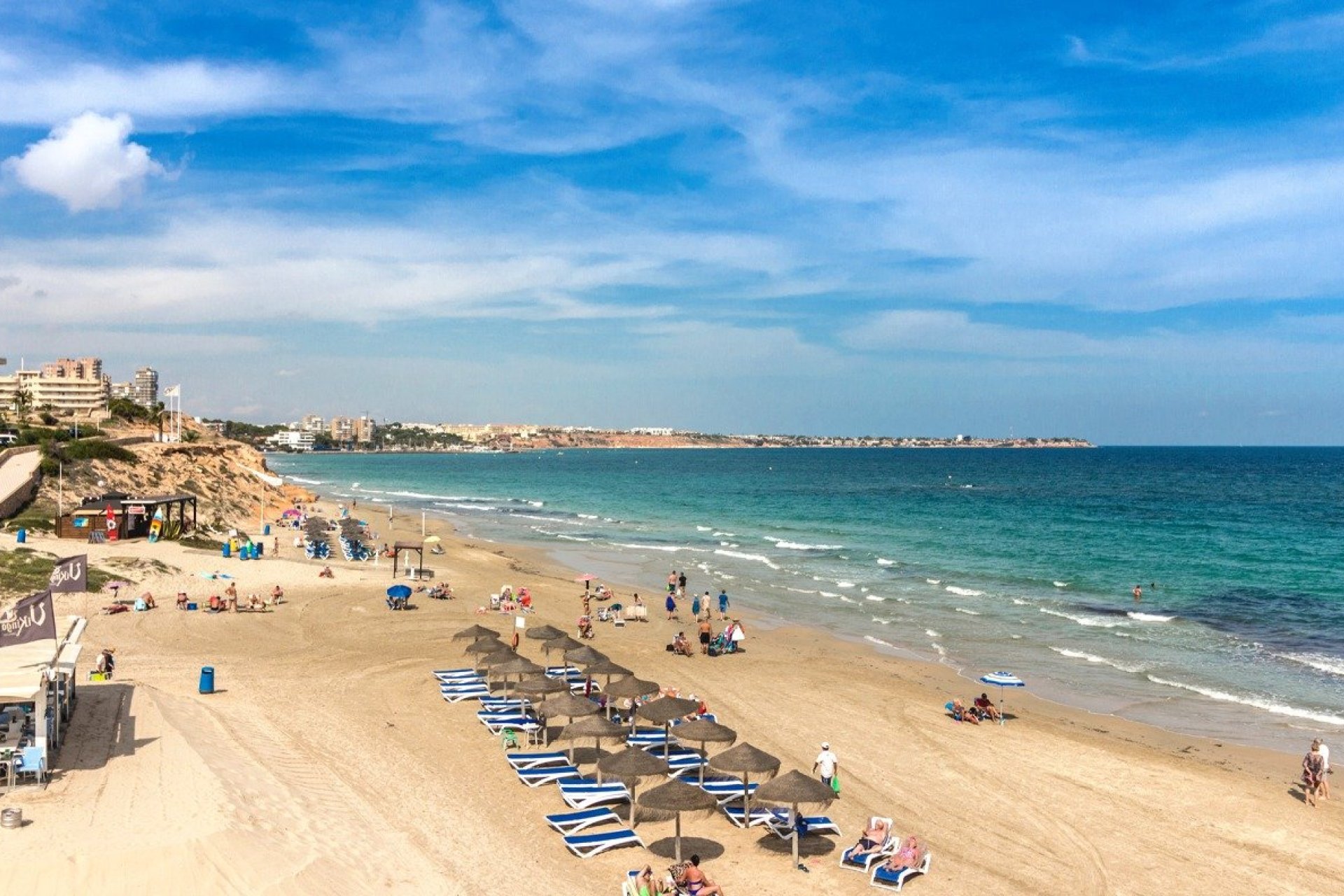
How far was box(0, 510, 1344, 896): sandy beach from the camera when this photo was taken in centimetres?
1107

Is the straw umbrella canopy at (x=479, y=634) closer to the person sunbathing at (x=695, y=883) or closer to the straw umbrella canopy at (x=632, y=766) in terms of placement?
the straw umbrella canopy at (x=632, y=766)

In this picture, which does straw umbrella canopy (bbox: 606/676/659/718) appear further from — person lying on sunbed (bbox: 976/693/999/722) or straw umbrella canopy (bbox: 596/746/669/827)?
person lying on sunbed (bbox: 976/693/999/722)

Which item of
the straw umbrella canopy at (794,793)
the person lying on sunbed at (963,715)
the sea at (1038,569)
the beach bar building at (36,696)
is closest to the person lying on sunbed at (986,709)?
the person lying on sunbed at (963,715)

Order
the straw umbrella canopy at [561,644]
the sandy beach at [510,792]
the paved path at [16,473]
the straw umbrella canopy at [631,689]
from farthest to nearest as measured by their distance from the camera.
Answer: the paved path at [16,473]
the straw umbrella canopy at [561,644]
the straw umbrella canopy at [631,689]
the sandy beach at [510,792]

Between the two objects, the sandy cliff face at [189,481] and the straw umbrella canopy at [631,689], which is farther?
the sandy cliff face at [189,481]

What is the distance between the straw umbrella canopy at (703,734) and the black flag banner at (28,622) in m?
9.61

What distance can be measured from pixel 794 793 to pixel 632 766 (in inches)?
92.6

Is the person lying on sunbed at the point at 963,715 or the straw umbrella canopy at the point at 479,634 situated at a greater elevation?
the straw umbrella canopy at the point at 479,634

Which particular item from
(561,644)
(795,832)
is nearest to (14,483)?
(561,644)

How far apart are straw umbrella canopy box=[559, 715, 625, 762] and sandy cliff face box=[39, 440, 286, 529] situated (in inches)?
1417

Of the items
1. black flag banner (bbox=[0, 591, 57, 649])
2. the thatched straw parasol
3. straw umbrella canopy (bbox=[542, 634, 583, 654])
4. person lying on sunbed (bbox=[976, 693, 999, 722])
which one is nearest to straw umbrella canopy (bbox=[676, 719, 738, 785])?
the thatched straw parasol

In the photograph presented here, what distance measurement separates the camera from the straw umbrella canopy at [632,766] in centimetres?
1302

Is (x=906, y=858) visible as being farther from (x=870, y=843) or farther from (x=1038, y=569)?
(x=1038, y=569)

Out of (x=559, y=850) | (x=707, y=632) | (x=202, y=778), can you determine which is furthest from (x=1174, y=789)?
(x=202, y=778)
